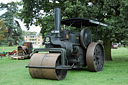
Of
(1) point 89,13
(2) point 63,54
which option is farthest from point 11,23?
(2) point 63,54

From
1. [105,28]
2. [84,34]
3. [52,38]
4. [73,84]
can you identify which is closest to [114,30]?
[105,28]

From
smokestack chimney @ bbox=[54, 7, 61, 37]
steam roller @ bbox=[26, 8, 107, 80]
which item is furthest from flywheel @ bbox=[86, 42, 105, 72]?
smokestack chimney @ bbox=[54, 7, 61, 37]

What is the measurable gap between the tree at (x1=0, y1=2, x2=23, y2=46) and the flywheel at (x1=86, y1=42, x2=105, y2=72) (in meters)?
43.4

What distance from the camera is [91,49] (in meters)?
8.31

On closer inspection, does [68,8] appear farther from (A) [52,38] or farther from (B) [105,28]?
(A) [52,38]

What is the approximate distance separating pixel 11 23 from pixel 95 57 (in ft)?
150

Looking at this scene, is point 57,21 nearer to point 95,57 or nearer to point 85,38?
point 85,38

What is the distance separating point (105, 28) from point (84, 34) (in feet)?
8.05

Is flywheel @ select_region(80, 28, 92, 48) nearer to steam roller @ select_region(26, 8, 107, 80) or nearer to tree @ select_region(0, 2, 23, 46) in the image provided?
steam roller @ select_region(26, 8, 107, 80)

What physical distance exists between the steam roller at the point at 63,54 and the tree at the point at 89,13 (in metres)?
2.00

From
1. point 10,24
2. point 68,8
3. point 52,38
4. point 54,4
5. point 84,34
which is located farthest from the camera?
point 10,24

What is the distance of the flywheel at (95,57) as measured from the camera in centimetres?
813

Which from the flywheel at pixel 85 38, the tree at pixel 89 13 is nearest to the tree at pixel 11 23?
the tree at pixel 89 13

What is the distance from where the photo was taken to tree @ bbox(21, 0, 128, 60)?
34.8ft
